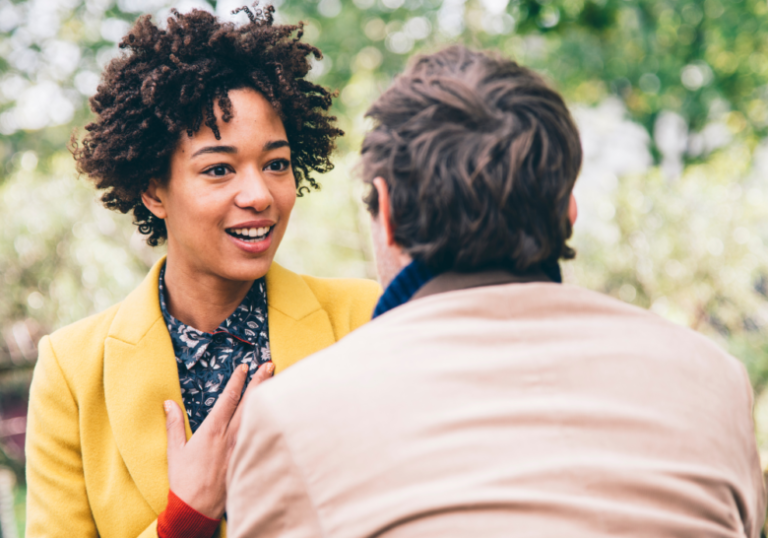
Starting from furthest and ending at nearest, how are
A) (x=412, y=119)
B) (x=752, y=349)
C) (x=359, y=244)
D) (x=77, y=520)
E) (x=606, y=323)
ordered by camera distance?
1. (x=359, y=244)
2. (x=752, y=349)
3. (x=77, y=520)
4. (x=412, y=119)
5. (x=606, y=323)

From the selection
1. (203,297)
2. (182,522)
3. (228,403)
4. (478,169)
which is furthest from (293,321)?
(478,169)

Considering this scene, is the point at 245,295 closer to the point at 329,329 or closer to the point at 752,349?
the point at 329,329

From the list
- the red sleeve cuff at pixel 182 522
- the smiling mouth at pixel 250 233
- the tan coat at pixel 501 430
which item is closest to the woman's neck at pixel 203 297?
the smiling mouth at pixel 250 233

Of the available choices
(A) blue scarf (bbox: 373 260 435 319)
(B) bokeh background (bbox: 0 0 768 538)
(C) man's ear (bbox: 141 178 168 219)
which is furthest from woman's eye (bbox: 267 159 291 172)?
(B) bokeh background (bbox: 0 0 768 538)

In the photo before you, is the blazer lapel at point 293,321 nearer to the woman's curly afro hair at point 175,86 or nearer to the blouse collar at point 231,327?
the blouse collar at point 231,327

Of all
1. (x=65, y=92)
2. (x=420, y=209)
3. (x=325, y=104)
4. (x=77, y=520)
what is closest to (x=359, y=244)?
(x=65, y=92)

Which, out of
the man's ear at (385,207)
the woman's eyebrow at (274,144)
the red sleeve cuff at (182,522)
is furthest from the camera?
the woman's eyebrow at (274,144)

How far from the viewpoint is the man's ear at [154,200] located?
2.28m

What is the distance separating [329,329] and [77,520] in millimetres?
952

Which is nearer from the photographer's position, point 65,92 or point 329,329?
point 329,329

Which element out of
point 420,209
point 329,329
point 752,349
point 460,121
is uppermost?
point 460,121

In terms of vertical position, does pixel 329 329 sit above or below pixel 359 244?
above

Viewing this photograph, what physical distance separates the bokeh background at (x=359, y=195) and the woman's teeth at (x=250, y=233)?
11.4 feet

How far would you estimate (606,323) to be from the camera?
140 cm
